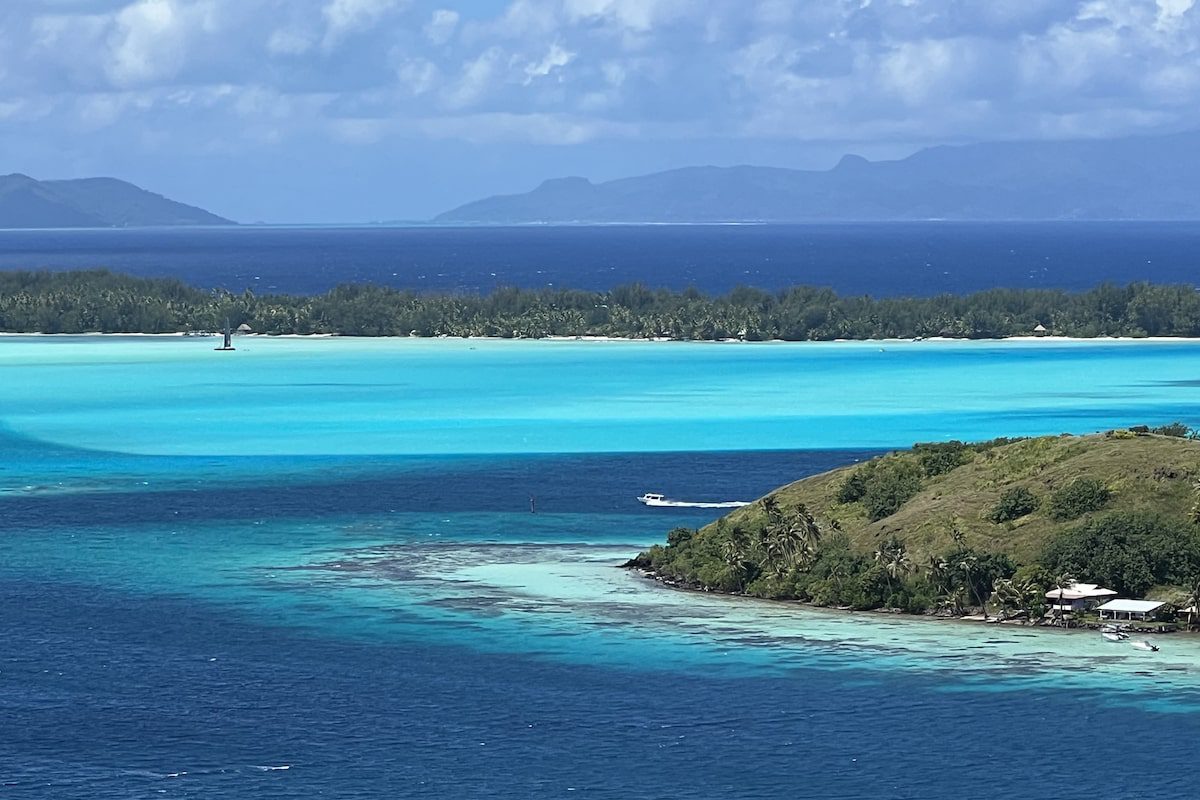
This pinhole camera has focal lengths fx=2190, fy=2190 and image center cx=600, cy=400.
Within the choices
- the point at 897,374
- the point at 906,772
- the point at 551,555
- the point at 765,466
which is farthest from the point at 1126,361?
the point at 906,772

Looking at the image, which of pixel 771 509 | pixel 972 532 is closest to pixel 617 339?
pixel 771 509

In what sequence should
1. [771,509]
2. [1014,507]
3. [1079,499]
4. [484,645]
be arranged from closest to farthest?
[484,645]
[1079,499]
[1014,507]
[771,509]

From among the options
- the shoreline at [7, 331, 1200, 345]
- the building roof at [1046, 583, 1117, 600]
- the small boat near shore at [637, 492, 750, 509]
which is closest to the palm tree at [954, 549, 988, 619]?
the building roof at [1046, 583, 1117, 600]

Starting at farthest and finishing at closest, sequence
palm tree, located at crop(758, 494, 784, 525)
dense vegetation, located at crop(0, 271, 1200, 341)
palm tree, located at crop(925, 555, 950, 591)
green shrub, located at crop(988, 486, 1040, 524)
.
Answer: dense vegetation, located at crop(0, 271, 1200, 341), palm tree, located at crop(758, 494, 784, 525), green shrub, located at crop(988, 486, 1040, 524), palm tree, located at crop(925, 555, 950, 591)

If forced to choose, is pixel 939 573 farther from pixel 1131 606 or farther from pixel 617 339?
pixel 617 339

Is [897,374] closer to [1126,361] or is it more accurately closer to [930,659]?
→ [1126,361]

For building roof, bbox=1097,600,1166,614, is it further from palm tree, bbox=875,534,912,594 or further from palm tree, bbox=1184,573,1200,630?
palm tree, bbox=875,534,912,594
